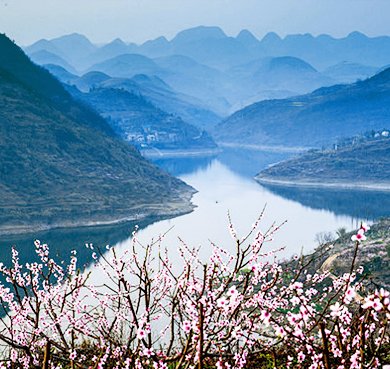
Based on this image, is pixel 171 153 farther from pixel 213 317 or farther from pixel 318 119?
pixel 213 317

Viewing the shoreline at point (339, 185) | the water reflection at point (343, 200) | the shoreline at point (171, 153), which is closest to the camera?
the water reflection at point (343, 200)

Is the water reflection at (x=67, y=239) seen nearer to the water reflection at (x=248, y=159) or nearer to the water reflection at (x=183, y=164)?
the water reflection at (x=183, y=164)

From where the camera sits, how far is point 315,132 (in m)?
171

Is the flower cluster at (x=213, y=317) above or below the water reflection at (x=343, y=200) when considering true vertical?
above

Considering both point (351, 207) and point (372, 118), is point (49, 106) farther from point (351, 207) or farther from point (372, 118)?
point (372, 118)

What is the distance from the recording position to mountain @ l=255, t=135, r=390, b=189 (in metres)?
95.1

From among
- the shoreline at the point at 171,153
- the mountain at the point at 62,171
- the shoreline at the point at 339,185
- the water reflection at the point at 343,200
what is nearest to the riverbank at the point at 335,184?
the shoreline at the point at 339,185

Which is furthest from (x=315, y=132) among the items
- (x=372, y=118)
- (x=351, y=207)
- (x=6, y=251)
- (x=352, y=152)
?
(x=6, y=251)

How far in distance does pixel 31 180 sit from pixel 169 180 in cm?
2262

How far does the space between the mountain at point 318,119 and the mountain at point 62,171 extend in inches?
3572

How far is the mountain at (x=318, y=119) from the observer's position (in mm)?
170625

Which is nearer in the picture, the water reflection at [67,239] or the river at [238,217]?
Result: the water reflection at [67,239]

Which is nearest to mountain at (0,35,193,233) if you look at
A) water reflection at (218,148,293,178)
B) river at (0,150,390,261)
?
river at (0,150,390,261)

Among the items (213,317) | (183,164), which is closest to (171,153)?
(183,164)
